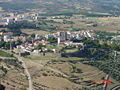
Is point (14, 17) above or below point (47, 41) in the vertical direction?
below

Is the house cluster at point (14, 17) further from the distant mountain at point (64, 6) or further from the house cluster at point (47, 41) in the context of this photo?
the house cluster at point (47, 41)

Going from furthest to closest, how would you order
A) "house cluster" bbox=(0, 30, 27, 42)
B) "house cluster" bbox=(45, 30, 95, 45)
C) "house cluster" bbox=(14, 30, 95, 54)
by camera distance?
1. "house cluster" bbox=(45, 30, 95, 45)
2. "house cluster" bbox=(0, 30, 27, 42)
3. "house cluster" bbox=(14, 30, 95, 54)

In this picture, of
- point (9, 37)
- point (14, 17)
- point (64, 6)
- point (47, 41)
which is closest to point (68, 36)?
point (47, 41)

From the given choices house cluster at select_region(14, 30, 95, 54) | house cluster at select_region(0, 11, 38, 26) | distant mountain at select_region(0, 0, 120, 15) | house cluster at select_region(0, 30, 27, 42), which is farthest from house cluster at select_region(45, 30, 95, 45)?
distant mountain at select_region(0, 0, 120, 15)

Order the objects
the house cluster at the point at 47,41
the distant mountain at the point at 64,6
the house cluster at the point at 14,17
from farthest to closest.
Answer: the distant mountain at the point at 64,6 → the house cluster at the point at 14,17 → the house cluster at the point at 47,41

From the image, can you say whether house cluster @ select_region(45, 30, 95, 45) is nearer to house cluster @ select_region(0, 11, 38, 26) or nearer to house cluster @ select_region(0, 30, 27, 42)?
house cluster @ select_region(0, 30, 27, 42)

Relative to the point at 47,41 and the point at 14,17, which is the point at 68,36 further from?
the point at 14,17

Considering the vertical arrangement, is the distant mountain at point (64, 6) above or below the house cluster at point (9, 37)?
below

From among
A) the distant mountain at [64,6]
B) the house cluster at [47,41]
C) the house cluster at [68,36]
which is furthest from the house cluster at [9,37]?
the distant mountain at [64,6]
